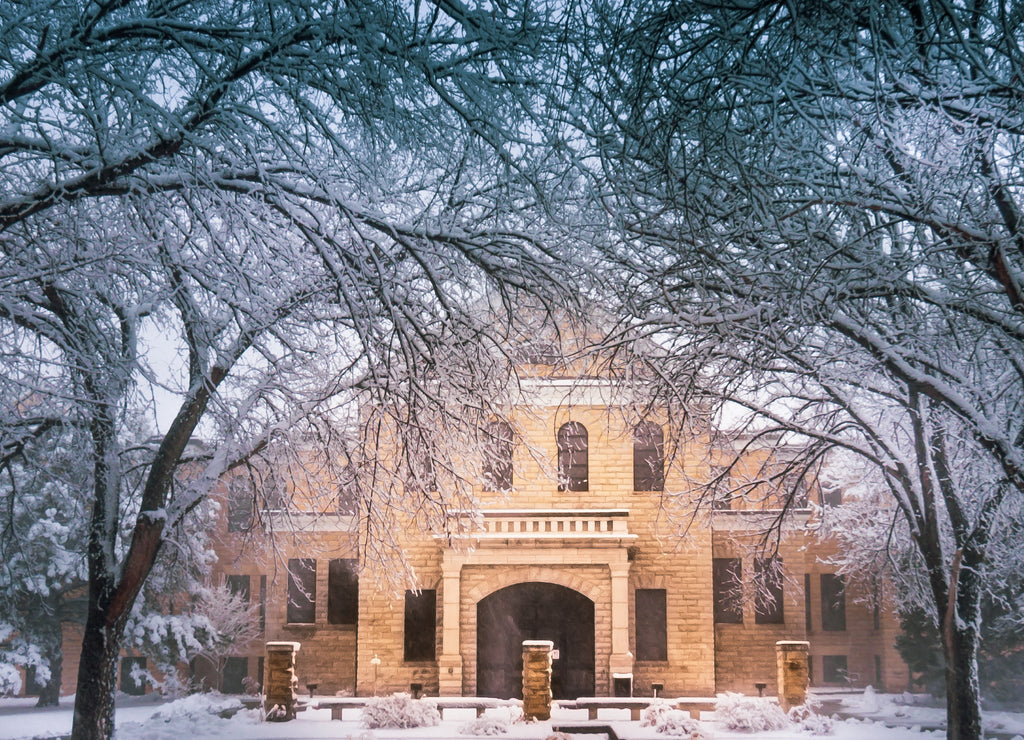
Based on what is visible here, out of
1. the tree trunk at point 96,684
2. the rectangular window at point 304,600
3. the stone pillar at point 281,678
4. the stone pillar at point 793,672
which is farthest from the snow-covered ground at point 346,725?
the tree trunk at point 96,684

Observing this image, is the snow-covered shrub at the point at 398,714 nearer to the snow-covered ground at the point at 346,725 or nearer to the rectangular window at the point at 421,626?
the snow-covered ground at the point at 346,725

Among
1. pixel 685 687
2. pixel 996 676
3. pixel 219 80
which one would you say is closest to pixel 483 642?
pixel 685 687

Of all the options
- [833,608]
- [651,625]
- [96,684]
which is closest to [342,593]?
[651,625]

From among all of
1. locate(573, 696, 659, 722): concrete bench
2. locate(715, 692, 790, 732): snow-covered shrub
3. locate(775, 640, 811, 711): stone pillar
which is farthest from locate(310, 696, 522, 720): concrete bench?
locate(775, 640, 811, 711): stone pillar

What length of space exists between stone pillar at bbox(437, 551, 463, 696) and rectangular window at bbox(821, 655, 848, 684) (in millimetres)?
13066

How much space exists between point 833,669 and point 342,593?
1550cm

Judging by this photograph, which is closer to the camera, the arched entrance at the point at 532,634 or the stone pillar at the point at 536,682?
the stone pillar at the point at 536,682

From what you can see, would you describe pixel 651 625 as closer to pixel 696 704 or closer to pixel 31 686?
pixel 696 704

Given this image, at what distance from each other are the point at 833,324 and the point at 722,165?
1.65 m

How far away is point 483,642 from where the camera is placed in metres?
23.4

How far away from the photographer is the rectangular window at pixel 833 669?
29.1m

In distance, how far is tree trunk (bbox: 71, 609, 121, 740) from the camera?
10.9 meters

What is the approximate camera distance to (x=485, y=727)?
17047mm

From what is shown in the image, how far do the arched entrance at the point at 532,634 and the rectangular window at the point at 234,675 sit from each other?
30.5ft
